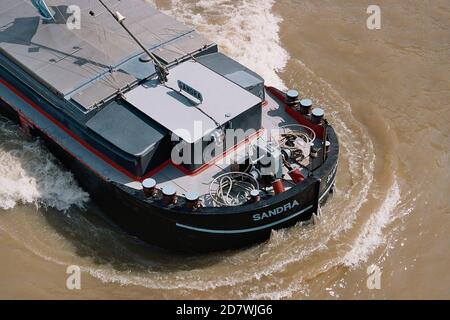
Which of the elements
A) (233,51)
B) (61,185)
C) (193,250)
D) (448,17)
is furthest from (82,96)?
(448,17)

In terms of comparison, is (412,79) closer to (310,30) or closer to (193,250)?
(310,30)

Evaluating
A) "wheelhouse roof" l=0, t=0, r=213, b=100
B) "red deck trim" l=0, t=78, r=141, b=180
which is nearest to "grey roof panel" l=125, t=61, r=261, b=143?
"wheelhouse roof" l=0, t=0, r=213, b=100

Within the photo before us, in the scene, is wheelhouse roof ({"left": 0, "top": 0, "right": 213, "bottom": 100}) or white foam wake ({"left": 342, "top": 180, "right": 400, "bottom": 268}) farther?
wheelhouse roof ({"left": 0, "top": 0, "right": 213, "bottom": 100})

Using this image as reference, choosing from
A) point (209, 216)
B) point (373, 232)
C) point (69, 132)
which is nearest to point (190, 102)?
point (209, 216)

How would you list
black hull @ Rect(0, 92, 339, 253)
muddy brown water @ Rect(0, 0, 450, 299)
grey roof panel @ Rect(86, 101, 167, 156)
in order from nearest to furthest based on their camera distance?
black hull @ Rect(0, 92, 339, 253), grey roof panel @ Rect(86, 101, 167, 156), muddy brown water @ Rect(0, 0, 450, 299)

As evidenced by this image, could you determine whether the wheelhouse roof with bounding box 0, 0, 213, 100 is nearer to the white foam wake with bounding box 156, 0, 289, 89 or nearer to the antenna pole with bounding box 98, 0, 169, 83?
the antenna pole with bounding box 98, 0, 169, 83

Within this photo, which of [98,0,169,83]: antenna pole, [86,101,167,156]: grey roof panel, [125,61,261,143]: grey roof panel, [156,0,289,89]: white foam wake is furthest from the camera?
[156,0,289,89]: white foam wake

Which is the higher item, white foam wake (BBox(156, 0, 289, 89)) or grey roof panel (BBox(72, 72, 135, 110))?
grey roof panel (BBox(72, 72, 135, 110))

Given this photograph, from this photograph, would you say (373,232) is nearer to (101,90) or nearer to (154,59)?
(154,59)
